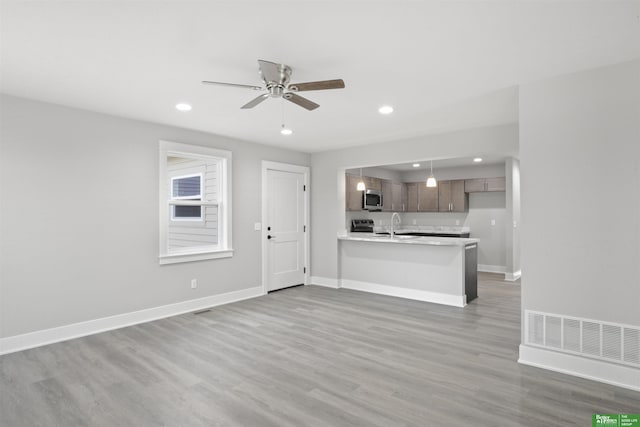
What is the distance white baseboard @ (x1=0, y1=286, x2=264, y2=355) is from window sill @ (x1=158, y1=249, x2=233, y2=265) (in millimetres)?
578

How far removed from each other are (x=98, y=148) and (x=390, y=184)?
20.9 ft

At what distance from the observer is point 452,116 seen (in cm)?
414

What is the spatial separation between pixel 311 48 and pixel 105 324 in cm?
379

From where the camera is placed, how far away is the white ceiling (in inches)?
80.4

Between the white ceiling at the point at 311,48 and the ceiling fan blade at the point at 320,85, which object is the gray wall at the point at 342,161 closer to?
the white ceiling at the point at 311,48

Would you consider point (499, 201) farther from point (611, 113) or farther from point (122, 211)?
point (122, 211)

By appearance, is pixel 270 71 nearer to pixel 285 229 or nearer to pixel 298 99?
pixel 298 99

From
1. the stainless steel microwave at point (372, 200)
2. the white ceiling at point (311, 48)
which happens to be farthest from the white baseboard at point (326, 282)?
the white ceiling at point (311, 48)

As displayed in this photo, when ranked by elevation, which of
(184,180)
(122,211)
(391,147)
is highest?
(391,147)

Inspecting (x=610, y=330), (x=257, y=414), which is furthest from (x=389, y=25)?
(x=610, y=330)

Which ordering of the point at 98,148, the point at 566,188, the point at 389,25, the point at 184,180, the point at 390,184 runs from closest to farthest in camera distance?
1. the point at 389,25
2. the point at 566,188
3. the point at 98,148
4. the point at 184,180
5. the point at 390,184

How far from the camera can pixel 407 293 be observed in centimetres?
554

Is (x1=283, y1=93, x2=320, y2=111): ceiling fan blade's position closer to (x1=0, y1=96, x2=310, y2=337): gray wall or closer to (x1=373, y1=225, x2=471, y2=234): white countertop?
(x1=0, y1=96, x2=310, y2=337): gray wall

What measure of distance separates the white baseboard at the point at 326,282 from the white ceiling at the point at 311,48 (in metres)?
3.47
